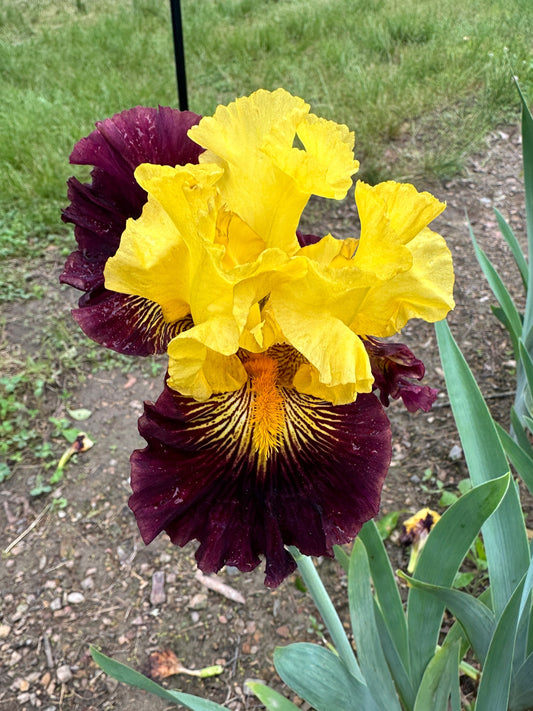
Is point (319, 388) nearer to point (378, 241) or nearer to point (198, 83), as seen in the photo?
point (378, 241)

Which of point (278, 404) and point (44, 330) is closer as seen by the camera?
point (278, 404)

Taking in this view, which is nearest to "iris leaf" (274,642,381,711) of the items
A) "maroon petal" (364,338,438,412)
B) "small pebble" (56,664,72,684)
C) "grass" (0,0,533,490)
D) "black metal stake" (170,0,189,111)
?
"maroon petal" (364,338,438,412)

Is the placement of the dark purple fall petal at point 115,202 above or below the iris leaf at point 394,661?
above

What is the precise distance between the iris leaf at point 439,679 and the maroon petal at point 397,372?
0.34m

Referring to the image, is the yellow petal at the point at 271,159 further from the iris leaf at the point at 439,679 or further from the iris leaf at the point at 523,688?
the iris leaf at the point at 523,688

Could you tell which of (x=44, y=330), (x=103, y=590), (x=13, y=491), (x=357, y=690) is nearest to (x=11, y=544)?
(x=13, y=491)

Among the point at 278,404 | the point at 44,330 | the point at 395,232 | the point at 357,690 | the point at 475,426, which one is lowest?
the point at 44,330

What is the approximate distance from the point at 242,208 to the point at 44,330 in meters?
1.87

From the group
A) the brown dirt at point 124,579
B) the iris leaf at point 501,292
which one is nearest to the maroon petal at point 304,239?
the iris leaf at point 501,292

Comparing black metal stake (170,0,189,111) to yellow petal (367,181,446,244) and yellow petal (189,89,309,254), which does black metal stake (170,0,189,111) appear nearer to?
yellow petal (189,89,309,254)

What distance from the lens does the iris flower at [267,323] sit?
64cm

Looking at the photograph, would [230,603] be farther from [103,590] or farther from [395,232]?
[395,232]

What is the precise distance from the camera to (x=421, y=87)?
3760mm

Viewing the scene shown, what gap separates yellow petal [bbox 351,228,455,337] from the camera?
678mm
